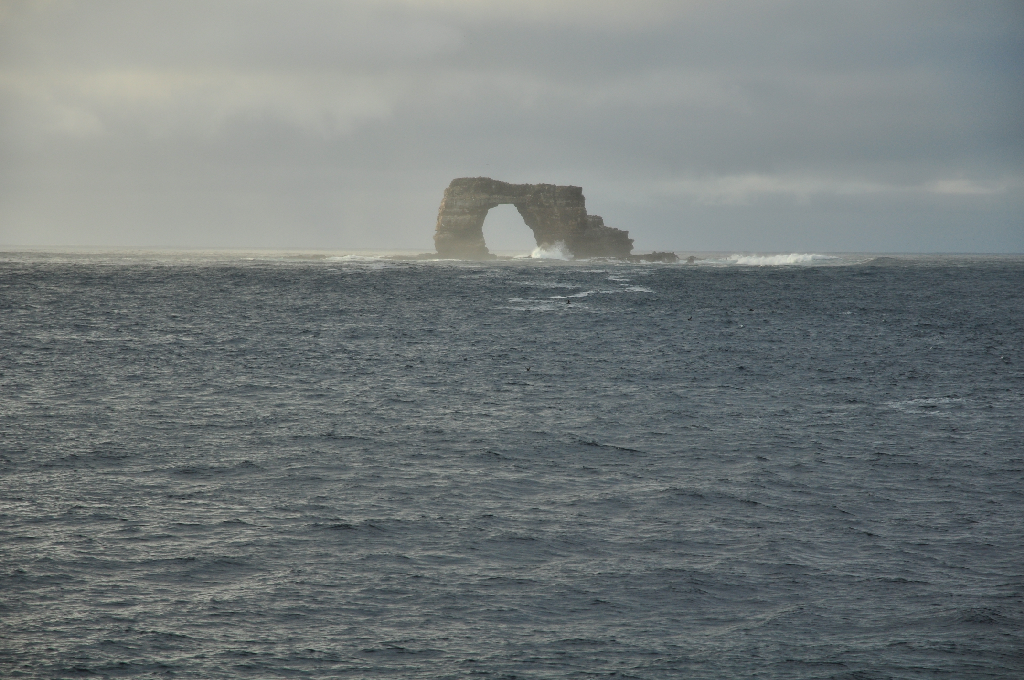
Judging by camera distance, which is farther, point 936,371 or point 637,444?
point 936,371

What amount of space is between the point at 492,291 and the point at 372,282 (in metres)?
18.7

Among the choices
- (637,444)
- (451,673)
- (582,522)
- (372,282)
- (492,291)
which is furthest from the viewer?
(372,282)

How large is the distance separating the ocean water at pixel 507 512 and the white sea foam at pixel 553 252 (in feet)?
369

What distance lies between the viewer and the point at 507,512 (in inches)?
773

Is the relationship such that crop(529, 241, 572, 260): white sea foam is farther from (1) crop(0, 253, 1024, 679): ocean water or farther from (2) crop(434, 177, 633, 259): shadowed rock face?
(1) crop(0, 253, 1024, 679): ocean water

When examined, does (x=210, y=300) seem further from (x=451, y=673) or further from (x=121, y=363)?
(x=451, y=673)

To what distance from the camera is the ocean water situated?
13109 mm

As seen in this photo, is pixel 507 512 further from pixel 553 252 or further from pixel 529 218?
pixel 553 252

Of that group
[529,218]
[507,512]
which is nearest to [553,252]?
[529,218]

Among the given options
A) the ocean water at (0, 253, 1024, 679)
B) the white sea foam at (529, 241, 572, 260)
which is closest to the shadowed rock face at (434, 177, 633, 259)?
the white sea foam at (529, 241, 572, 260)

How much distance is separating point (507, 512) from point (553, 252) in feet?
468

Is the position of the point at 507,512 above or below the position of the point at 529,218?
below

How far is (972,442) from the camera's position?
2695cm

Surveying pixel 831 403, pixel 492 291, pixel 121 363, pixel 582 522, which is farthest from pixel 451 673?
pixel 492 291
